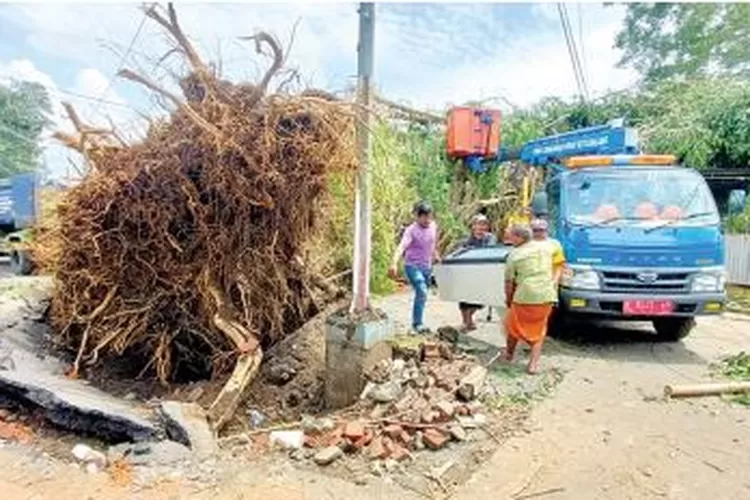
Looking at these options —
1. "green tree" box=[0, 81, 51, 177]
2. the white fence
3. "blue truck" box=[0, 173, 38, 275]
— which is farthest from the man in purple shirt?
"green tree" box=[0, 81, 51, 177]

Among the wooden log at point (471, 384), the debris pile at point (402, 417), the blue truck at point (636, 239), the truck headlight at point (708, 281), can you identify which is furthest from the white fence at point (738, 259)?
the debris pile at point (402, 417)

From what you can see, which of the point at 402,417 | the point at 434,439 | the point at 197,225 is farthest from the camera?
the point at 197,225

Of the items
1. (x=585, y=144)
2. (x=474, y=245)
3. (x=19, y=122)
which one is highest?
(x=19, y=122)

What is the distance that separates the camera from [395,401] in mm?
5539

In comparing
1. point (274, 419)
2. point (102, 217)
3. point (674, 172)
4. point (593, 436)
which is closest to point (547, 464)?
point (593, 436)

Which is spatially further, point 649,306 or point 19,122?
point 19,122

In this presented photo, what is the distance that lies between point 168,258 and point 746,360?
639cm

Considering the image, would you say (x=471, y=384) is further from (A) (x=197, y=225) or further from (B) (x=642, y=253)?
(A) (x=197, y=225)

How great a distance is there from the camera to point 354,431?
495 centimetres

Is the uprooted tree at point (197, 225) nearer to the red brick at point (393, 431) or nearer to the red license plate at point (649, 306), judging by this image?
the red brick at point (393, 431)

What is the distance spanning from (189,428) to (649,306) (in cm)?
495

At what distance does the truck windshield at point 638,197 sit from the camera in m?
7.57

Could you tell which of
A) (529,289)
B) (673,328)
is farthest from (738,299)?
(529,289)

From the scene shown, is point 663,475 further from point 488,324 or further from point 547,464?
point 488,324
